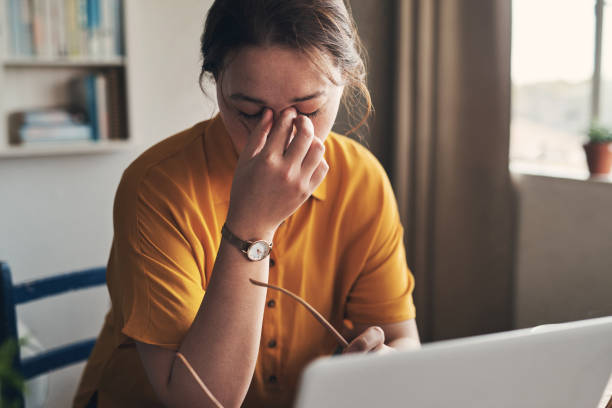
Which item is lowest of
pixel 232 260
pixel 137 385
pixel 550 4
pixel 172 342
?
pixel 137 385

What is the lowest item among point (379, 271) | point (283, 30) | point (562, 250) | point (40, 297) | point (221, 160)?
point (562, 250)

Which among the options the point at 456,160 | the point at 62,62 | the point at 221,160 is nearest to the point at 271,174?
the point at 221,160

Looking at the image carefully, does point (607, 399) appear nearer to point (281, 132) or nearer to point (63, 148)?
point (281, 132)

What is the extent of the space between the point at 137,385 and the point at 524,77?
2039mm

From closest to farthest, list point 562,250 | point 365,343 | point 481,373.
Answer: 1. point 481,373
2. point 365,343
3. point 562,250

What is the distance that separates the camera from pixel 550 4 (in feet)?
7.32

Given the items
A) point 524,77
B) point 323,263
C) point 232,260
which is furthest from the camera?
point 524,77

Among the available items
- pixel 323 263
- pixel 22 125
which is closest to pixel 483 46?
pixel 323 263

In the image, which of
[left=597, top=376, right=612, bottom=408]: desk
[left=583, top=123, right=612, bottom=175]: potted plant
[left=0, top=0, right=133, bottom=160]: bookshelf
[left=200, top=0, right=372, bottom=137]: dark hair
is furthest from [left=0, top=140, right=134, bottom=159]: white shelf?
[left=597, top=376, right=612, bottom=408]: desk

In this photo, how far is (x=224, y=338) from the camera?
78 cm

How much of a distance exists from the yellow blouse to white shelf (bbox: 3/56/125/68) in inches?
44.5

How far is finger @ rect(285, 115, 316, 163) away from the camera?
0.84 meters

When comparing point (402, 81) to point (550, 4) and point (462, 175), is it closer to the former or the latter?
point (462, 175)

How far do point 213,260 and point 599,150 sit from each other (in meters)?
1.51
